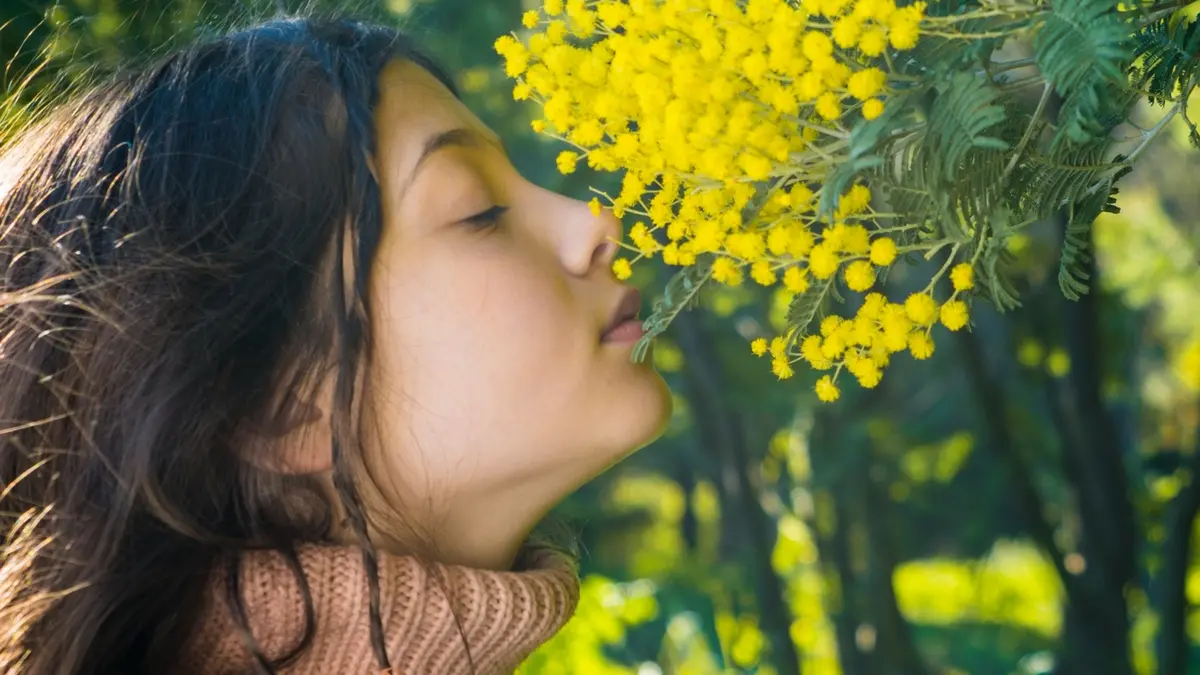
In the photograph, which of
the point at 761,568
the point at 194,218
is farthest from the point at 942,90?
the point at 761,568

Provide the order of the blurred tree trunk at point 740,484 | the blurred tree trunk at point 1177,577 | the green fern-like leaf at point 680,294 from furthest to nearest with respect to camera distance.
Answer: the blurred tree trunk at point 740,484 < the blurred tree trunk at point 1177,577 < the green fern-like leaf at point 680,294

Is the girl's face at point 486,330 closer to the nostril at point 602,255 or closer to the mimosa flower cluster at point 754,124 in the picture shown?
the nostril at point 602,255

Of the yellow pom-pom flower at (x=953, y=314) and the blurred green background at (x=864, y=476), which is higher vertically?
the yellow pom-pom flower at (x=953, y=314)

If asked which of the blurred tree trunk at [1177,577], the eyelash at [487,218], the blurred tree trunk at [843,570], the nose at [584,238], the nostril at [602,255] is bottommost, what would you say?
the blurred tree trunk at [843,570]

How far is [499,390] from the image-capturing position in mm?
1186

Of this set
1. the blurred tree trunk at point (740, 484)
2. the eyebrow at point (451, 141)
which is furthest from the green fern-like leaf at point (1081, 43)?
the blurred tree trunk at point (740, 484)

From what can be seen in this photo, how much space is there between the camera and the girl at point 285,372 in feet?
3.89

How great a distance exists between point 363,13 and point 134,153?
48 cm

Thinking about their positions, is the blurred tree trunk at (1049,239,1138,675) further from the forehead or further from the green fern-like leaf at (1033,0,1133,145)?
the green fern-like leaf at (1033,0,1133,145)

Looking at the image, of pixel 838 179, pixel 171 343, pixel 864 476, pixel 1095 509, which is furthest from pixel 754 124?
pixel 864 476

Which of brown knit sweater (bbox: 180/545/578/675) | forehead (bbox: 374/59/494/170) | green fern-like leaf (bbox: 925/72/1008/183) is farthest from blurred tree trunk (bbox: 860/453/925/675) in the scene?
green fern-like leaf (bbox: 925/72/1008/183)

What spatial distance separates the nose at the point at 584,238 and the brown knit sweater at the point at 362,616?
35 cm

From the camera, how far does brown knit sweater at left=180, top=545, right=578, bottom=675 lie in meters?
1.23

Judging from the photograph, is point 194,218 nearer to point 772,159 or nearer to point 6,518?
point 6,518
